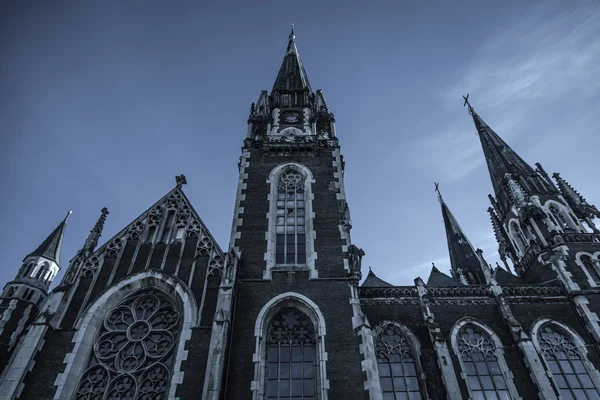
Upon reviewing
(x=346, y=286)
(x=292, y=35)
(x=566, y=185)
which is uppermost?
(x=292, y=35)

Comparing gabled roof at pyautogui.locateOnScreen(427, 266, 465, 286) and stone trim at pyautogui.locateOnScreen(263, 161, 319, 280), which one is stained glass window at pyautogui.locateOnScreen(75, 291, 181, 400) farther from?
gabled roof at pyautogui.locateOnScreen(427, 266, 465, 286)

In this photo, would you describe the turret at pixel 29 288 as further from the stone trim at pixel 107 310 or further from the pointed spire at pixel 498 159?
the pointed spire at pixel 498 159

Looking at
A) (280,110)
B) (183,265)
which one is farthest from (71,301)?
(280,110)

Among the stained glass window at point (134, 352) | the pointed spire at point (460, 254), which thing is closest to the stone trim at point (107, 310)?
the stained glass window at point (134, 352)

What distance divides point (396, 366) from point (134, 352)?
1104cm

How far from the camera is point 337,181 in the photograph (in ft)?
71.3

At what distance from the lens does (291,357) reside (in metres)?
15.0

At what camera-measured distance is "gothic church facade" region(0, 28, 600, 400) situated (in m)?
14.1

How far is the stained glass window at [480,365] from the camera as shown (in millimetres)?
16875

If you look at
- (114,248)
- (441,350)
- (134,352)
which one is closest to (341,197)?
(441,350)

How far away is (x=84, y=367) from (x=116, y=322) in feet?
6.20

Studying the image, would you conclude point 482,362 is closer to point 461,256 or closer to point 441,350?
point 441,350

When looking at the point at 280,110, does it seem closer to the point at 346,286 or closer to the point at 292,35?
the point at 346,286

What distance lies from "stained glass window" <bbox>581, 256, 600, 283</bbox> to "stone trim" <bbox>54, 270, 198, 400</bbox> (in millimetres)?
21800
